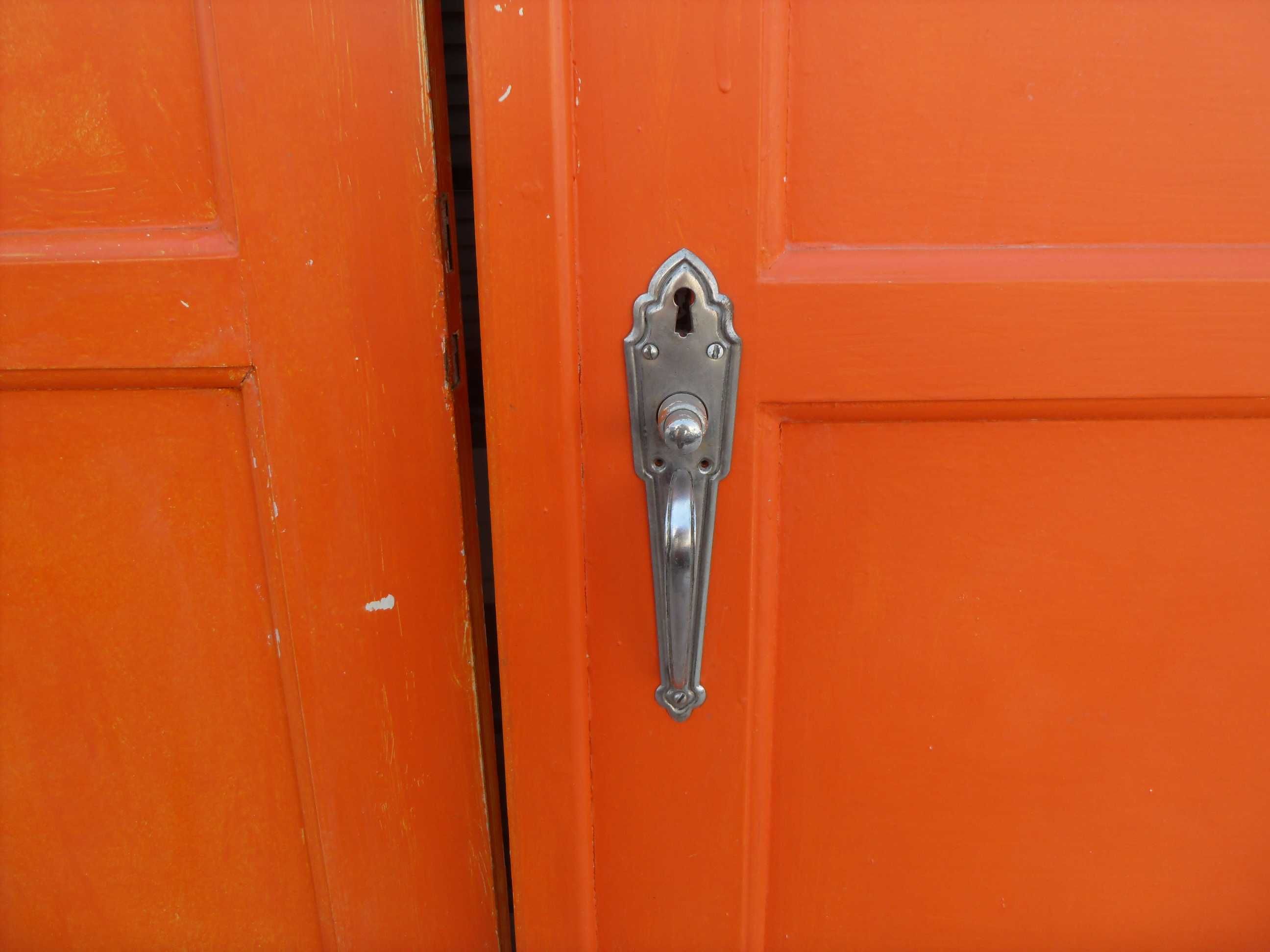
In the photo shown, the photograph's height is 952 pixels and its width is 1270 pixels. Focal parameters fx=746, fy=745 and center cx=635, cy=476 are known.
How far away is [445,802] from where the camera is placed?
0.64 meters

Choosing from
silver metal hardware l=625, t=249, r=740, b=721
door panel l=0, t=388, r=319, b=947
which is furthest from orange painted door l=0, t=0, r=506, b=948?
silver metal hardware l=625, t=249, r=740, b=721

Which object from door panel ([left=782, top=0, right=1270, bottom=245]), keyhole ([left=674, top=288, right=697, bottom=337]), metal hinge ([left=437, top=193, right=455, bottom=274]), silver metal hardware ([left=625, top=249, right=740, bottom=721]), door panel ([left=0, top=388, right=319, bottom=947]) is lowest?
door panel ([left=0, top=388, right=319, bottom=947])

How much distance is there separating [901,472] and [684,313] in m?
0.20

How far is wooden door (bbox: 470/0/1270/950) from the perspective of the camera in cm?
48

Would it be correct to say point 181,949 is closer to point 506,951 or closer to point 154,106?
point 506,951

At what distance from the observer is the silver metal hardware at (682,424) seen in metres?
0.49

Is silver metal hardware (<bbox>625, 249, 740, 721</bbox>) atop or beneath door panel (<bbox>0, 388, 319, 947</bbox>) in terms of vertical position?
atop

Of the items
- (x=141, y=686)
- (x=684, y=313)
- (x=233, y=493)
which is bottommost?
(x=141, y=686)

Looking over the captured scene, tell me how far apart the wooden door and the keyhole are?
0.03 meters

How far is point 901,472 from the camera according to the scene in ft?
1.77

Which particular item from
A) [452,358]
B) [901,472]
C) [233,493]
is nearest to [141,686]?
[233,493]

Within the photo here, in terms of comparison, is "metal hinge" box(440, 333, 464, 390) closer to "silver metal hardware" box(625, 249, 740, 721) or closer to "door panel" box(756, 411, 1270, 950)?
"silver metal hardware" box(625, 249, 740, 721)

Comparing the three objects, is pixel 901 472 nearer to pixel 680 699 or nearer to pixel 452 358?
pixel 680 699

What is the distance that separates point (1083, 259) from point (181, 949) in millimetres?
929
